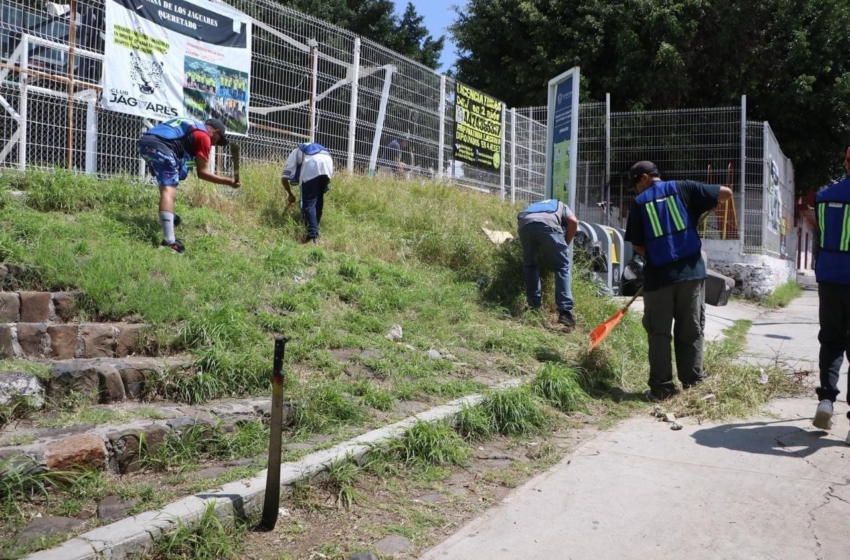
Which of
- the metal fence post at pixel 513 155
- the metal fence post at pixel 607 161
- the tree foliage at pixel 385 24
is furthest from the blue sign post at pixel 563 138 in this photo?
the tree foliage at pixel 385 24

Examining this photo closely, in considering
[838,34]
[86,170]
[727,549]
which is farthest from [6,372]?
[838,34]

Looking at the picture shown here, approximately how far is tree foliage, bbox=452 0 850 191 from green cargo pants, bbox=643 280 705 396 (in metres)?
13.9

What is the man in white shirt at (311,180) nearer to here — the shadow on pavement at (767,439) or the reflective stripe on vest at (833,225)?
the shadow on pavement at (767,439)

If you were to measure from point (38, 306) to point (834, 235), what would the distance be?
5.14 m

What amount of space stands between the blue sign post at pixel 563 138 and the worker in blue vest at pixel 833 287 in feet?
11.2

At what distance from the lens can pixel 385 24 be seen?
25.6 metres

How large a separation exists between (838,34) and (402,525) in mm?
19123

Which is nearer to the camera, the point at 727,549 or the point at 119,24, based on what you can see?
the point at 727,549

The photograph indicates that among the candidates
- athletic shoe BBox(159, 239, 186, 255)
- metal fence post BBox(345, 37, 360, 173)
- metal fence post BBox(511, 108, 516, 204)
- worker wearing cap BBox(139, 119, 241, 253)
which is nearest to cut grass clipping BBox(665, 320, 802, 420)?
athletic shoe BBox(159, 239, 186, 255)

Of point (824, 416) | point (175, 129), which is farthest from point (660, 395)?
point (175, 129)

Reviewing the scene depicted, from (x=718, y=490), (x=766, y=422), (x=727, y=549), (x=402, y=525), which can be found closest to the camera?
(x=727, y=549)

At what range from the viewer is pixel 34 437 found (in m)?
3.34

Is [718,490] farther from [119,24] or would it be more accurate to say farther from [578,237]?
[119,24]

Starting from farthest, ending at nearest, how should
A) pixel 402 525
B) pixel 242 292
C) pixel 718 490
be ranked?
1. pixel 242 292
2. pixel 718 490
3. pixel 402 525
